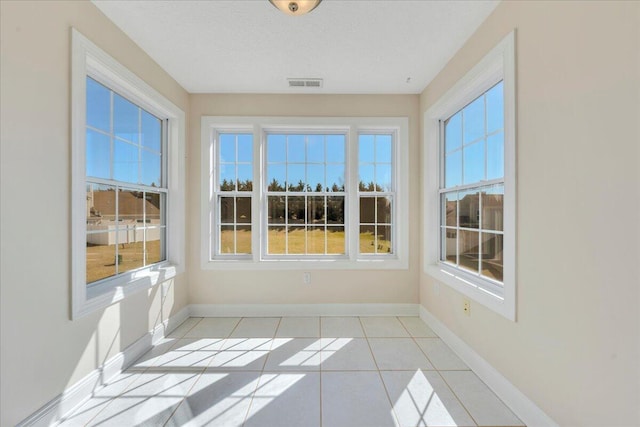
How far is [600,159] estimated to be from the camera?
1222 mm

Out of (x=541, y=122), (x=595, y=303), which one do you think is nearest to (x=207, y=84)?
(x=541, y=122)

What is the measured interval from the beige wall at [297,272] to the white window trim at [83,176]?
19 cm

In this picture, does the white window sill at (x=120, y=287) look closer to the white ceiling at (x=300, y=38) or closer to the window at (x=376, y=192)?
the white ceiling at (x=300, y=38)

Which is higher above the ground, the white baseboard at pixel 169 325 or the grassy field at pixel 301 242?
the grassy field at pixel 301 242

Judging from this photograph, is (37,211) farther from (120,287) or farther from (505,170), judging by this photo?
(505,170)

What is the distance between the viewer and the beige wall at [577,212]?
112 cm

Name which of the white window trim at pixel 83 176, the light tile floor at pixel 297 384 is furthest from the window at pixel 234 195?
the light tile floor at pixel 297 384

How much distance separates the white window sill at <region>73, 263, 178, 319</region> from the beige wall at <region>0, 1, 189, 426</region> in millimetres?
82

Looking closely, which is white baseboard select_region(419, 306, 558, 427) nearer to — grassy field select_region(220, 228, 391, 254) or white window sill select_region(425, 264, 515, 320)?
white window sill select_region(425, 264, 515, 320)

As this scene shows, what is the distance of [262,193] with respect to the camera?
3.32 meters

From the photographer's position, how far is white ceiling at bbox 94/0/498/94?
1.91 metres

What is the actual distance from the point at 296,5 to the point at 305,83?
1.52 meters

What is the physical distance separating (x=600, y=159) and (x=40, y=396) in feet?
10.2

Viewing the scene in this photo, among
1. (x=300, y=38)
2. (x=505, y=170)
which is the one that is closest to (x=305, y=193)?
(x=300, y=38)
